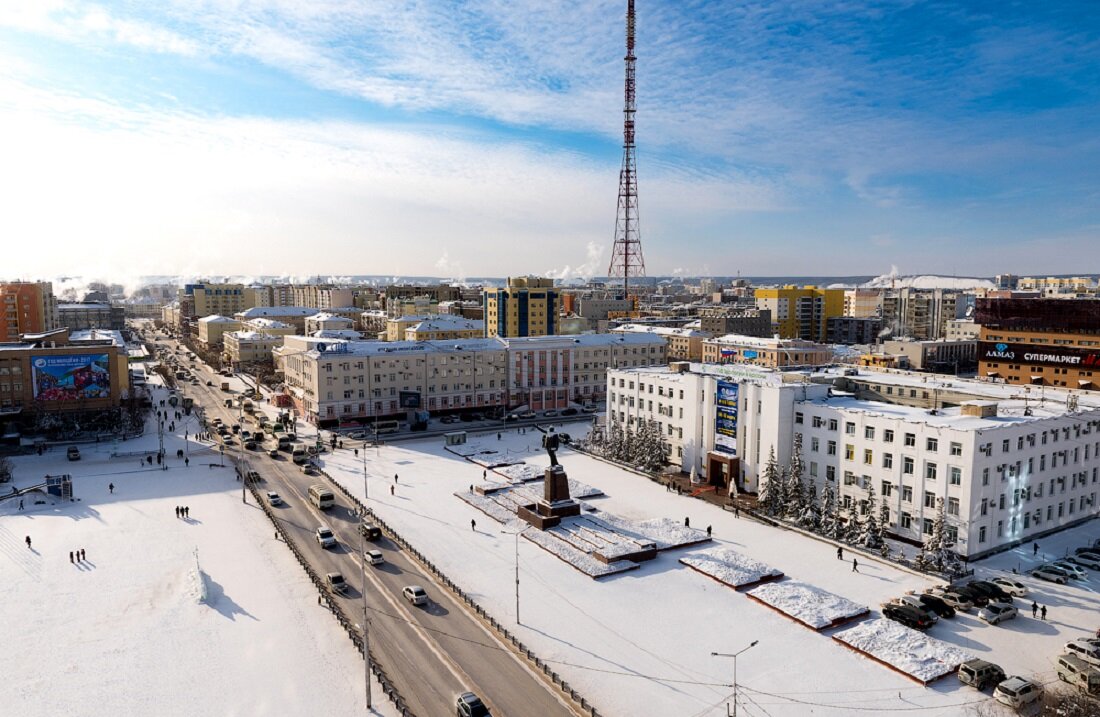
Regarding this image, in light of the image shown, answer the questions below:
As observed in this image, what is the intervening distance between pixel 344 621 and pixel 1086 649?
3483 cm

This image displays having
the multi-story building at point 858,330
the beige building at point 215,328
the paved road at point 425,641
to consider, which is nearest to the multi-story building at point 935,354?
the multi-story building at point 858,330

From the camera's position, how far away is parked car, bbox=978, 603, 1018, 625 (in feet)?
121

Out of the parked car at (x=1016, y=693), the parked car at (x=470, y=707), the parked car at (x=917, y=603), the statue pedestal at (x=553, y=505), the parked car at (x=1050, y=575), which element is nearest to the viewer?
the parked car at (x=470, y=707)

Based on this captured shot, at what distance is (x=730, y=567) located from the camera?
4350cm

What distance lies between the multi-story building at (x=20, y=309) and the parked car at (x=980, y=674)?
160m

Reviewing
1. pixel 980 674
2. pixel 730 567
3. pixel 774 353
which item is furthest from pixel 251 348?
pixel 980 674

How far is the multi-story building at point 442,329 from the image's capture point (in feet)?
A: 433

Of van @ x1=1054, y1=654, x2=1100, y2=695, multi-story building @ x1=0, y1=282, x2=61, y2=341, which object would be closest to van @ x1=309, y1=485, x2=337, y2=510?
van @ x1=1054, y1=654, x2=1100, y2=695

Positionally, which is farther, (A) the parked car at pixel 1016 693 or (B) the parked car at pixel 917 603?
(B) the parked car at pixel 917 603

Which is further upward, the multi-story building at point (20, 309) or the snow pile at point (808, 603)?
the multi-story building at point (20, 309)

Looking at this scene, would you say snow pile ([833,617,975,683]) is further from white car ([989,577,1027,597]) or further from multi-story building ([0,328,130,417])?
multi-story building ([0,328,130,417])

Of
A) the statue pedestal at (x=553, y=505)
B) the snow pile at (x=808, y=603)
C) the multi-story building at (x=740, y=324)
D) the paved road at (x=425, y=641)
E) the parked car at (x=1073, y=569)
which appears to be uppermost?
the multi-story building at (x=740, y=324)

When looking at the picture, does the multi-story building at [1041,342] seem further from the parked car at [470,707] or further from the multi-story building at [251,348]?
the multi-story building at [251,348]

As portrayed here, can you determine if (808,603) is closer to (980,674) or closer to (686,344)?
(980,674)
